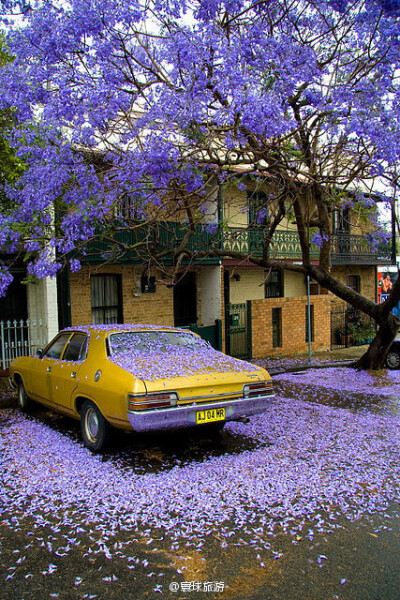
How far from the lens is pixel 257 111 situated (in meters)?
7.43

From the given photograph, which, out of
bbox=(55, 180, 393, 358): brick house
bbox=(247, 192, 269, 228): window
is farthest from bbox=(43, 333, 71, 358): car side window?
bbox=(247, 192, 269, 228): window

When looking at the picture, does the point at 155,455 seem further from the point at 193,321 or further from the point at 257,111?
the point at 193,321

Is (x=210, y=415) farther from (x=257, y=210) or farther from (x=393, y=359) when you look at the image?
(x=393, y=359)

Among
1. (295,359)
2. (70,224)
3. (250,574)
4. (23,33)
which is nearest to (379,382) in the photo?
(295,359)

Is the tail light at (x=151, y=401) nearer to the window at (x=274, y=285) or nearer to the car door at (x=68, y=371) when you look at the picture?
the car door at (x=68, y=371)

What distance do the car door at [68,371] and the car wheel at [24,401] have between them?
4.64 ft

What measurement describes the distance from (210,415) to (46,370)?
2796 mm

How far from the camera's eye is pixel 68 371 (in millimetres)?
6672

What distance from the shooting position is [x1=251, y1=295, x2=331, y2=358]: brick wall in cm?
1561

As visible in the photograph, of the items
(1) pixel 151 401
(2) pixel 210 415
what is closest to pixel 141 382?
(1) pixel 151 401

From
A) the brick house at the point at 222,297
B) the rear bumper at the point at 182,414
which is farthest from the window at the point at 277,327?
the rear bumper at the point at 182,414

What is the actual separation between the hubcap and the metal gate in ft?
30.4

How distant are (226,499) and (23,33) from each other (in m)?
7.59

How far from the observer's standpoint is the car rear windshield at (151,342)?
6.58 m
